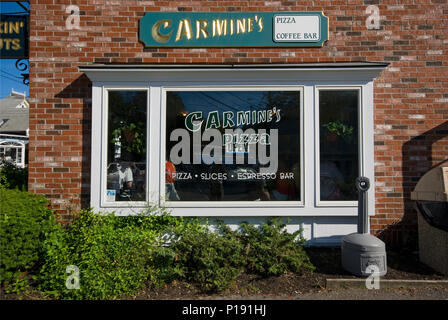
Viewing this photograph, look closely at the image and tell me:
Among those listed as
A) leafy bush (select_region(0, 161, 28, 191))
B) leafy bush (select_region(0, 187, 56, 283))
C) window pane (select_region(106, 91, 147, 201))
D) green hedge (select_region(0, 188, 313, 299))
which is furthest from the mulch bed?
leafy bush (select_region(0, 161, 28, 191))

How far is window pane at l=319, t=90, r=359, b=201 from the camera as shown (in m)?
5.59

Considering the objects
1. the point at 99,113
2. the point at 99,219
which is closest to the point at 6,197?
the point at 99,219

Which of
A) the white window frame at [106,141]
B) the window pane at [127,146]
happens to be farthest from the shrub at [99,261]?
the window pane at [127,146]

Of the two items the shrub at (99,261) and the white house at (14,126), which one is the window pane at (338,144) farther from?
the white house at (14,126)

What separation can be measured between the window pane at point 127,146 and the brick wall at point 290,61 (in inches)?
16.8

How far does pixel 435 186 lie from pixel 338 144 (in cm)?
156

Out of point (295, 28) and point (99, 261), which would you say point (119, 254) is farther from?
point (295, 28)

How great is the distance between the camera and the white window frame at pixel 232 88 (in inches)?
215

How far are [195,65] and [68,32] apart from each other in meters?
2.29

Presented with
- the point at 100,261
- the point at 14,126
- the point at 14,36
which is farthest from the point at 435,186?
the point at 14,126

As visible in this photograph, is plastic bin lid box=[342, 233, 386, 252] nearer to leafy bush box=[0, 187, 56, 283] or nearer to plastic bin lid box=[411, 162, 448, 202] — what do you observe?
plastic bin lid box=[411, 162, 448, 202]

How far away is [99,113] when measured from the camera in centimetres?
553
